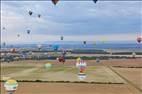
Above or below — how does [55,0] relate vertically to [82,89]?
above

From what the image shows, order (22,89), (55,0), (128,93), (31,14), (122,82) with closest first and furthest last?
(55,0), (128,93), (22,89), (122,82), (31,14)

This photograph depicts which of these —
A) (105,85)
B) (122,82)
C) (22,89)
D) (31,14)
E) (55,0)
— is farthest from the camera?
(31,14)

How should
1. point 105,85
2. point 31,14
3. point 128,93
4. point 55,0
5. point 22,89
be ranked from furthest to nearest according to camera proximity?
1. point 31,14
2. point 105,85
3. point 22,89
4. point 128,93
5. point 55,0

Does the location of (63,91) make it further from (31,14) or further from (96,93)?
(31,14)

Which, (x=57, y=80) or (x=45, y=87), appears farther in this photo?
(x=57, y=80)

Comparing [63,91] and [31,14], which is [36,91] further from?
[31,14]

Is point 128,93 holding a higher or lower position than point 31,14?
lower

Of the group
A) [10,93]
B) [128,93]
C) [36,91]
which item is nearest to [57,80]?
[36,91]

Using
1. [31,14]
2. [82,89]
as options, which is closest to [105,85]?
[82,89]

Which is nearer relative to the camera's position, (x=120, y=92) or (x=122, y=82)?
(x=120, y=92)
